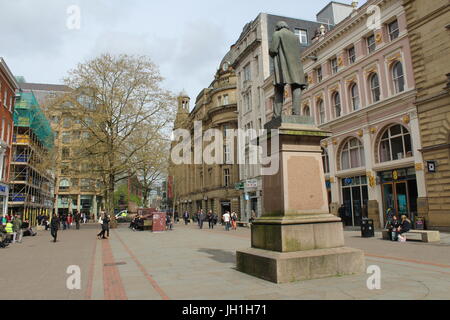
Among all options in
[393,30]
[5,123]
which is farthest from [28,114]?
[393,30]

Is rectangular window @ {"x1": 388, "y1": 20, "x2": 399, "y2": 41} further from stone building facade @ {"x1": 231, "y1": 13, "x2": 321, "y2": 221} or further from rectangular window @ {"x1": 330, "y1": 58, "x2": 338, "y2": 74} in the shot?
stone building facade @ {"x1": 231, "y1": 13, "x2": 321, "y2": 221}

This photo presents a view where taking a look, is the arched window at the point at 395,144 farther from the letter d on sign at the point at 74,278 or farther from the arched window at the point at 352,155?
the letter d on sign at the point at 74,278

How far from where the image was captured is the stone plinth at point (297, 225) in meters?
6.71

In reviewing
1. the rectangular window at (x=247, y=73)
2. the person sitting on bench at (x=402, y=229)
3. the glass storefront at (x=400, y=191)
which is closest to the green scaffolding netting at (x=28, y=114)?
the rectangular window at (x=247, y=73)

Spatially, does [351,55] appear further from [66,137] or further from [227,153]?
[227,153]

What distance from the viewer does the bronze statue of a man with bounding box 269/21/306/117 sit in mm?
8430

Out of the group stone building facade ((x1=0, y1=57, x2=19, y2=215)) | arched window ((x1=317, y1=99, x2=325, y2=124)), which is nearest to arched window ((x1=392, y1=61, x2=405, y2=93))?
arched window ((x1=317, y1=99, x2=325, y2=124))

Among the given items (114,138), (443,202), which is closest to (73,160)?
(114,138)

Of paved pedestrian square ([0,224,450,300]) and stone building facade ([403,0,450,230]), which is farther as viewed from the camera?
stone building facade ([403,0,450,230])

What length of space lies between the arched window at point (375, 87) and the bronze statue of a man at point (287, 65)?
18341 mm

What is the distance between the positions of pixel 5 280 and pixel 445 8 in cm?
2409

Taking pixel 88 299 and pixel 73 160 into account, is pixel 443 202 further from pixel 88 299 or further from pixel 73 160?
pixel 73 160

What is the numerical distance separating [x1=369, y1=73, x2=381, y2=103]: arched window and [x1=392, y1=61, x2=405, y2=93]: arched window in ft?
4.45

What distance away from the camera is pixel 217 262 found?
32.3 feet
